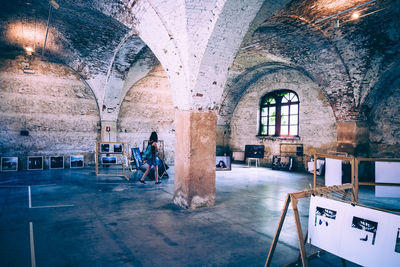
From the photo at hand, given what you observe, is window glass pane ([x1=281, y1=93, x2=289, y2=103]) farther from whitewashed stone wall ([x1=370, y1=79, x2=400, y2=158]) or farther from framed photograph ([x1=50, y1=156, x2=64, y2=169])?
framed photograph ([x1=50, y1=156, x2=64, y2=169])

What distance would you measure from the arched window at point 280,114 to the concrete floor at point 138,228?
207 inches

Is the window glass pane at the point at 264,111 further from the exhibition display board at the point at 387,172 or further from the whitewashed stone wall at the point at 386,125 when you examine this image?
the exhibition display board at the point at 387,172

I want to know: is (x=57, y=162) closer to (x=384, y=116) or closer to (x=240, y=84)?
(x=240, y=84)

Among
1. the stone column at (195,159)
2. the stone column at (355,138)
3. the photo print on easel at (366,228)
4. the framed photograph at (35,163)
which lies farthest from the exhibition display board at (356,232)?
the framed photograph at (35,163)

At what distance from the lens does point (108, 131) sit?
11016mm

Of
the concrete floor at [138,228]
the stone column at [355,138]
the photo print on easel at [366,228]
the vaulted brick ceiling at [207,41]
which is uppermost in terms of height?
the vaulted brick ceiling at [207,41]

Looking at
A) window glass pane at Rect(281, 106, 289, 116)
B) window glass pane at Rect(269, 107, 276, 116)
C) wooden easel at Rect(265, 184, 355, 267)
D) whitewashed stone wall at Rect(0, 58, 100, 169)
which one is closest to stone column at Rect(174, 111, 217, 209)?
wooden easel at Rect(265, 184, 355, 267)

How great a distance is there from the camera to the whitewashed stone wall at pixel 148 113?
11.6 meters

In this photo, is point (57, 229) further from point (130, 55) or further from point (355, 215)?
point (130, 55)

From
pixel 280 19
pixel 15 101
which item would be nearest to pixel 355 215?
pixel 280 19

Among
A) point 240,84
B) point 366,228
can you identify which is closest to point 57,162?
point 240,84

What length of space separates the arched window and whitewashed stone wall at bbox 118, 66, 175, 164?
15.4ft

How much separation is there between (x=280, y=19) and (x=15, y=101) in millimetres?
9793

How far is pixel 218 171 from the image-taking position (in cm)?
1045
